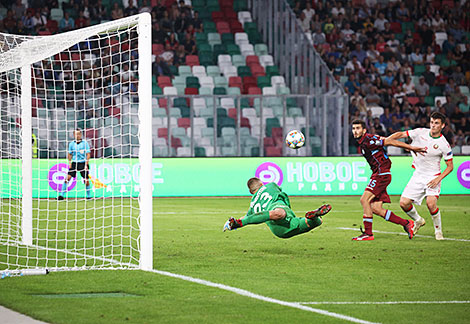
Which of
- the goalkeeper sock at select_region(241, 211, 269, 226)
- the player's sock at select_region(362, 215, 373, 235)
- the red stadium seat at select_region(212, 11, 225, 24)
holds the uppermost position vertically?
the red stadium seat at select_region(212, 11, 225, 24)

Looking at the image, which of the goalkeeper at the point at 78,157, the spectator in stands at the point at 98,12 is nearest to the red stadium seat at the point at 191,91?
the spectator in stands at the point at 98,12

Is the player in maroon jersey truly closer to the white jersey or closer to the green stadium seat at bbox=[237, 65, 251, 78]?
the white jersey

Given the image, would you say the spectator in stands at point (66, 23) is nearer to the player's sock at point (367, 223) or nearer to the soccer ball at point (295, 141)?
the soccer ball at point (295, 141)

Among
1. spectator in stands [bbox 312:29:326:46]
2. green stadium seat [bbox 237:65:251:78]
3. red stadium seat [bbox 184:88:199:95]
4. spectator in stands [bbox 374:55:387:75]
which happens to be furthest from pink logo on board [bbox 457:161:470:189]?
red stadium seat [bbox 184:88:199:95]

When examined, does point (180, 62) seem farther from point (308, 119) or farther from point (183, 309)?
point (183, 309)

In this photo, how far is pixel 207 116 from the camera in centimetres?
2378

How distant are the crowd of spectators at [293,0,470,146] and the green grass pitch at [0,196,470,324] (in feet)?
48.2

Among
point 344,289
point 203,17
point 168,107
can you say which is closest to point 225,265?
point 344,289

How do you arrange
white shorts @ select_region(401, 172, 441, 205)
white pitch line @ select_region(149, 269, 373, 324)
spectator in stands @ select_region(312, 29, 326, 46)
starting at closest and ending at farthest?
white pitch line @ select_region(149, 269, 373, 324), white shorts @ select_region(401, 172, 441, 205), spectator in stands @ select_region(312, 29, 326, 46)

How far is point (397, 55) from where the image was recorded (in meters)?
31.6

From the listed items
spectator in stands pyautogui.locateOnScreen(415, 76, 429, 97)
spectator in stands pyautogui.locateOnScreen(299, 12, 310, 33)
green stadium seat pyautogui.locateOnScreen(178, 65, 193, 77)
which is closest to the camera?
green stadium seat pyautogui.locateOnScreen(178, 65, 193, 77)

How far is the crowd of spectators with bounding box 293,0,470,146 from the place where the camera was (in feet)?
93.7

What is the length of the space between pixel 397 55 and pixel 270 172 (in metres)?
10.2

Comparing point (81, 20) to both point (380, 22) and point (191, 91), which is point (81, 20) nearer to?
point (191, 91)
